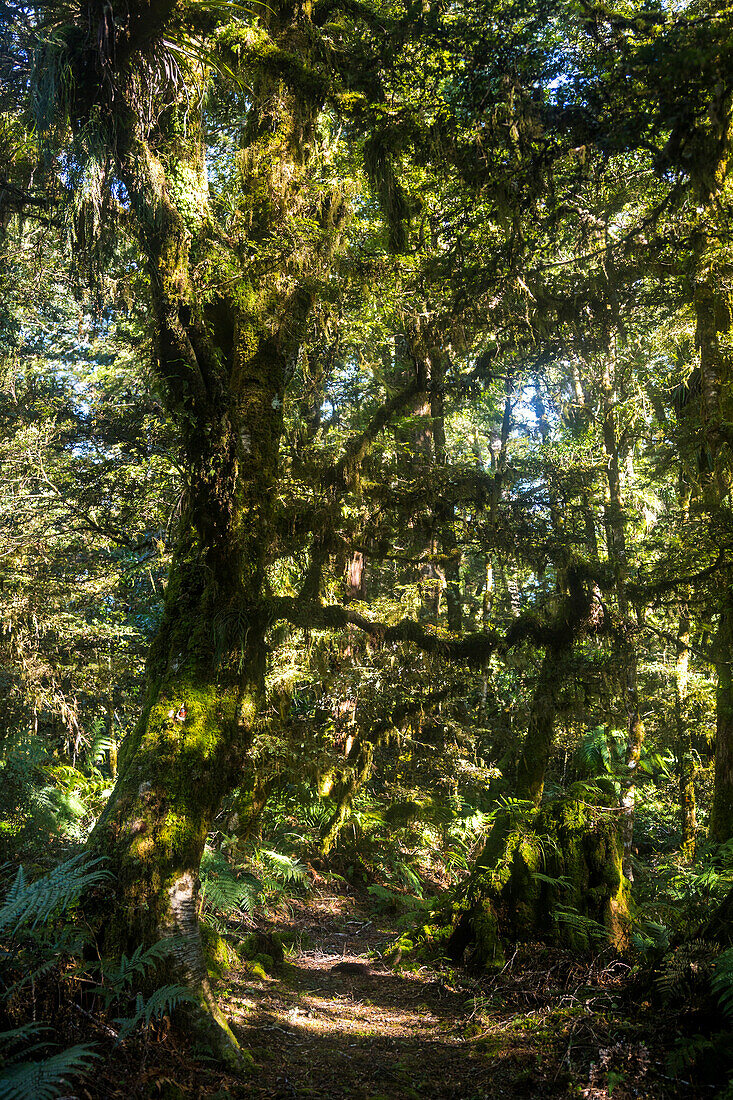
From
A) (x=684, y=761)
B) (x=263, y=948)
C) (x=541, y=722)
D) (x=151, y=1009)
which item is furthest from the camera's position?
(x=684, y=761)

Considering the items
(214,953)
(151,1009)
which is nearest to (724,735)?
(214,953)

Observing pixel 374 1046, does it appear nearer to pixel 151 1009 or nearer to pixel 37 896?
pixel 151 1009

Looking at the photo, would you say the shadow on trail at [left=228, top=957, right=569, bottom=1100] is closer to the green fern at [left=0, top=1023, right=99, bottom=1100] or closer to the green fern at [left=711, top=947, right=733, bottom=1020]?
the green fern at [left=711, top=947, right=733, bottom=1020]

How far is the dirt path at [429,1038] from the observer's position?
357 cm

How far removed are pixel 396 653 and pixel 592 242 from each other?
6029 mm

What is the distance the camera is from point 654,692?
1424 cm

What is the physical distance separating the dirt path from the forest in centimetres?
3

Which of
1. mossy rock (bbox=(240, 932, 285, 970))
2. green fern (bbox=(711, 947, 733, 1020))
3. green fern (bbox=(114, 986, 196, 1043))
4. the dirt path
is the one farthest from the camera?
mossy rock (bbox=(240, 932, 285, 970))

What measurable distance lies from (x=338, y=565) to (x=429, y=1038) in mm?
5763

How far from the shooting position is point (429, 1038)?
16.0 feet

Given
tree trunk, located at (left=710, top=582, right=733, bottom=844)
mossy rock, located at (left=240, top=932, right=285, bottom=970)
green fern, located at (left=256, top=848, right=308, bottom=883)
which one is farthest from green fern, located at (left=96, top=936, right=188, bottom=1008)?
tree trunk, located at (left=710, top=582, right=733, bottom=844)

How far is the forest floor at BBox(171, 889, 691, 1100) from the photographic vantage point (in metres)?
3.53

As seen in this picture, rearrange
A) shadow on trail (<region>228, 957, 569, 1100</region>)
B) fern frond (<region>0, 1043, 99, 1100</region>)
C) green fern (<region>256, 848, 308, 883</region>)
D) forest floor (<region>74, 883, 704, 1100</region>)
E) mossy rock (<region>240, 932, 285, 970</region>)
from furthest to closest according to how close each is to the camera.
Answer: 1. green fern (<region>256, 848, 308, 883</region>)
2. mossy rock (<region>240, 932, 285, 970</region>)
3. shadow on trail (<region>228, 957, 569, 1100</region>)
4. forest floor (<region>74, 883, 704, 1100</region>)
5. fern frond (<region>0, 1043, 99, 1100</region>)

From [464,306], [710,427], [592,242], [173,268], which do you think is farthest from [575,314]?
[173,268]
